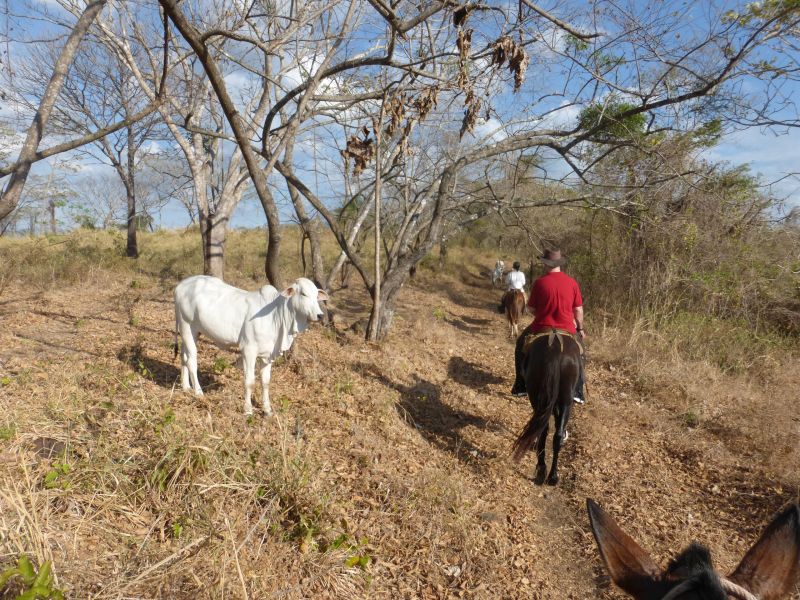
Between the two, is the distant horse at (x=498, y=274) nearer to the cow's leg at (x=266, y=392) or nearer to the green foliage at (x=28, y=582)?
the cow's leg at (x=266, y=392)

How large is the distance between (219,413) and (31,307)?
626 cm

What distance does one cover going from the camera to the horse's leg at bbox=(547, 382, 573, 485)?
5191 millimetres

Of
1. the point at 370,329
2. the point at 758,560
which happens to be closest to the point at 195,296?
the point at 370,329

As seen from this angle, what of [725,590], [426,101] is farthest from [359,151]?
[725,590]

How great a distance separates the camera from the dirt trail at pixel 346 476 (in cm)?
296

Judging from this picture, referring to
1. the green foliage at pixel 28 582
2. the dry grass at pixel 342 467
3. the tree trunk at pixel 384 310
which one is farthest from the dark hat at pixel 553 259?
the green foliage at pixel 28 582

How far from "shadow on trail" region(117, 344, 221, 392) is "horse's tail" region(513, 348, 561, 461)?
3.80m

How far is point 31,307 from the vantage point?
8.62m

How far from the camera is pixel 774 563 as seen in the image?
171 cm

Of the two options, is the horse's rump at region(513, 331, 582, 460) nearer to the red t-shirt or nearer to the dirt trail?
the red t-shirt

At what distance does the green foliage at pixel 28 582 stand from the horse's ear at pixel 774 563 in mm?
2846

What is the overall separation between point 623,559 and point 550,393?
3483 mm

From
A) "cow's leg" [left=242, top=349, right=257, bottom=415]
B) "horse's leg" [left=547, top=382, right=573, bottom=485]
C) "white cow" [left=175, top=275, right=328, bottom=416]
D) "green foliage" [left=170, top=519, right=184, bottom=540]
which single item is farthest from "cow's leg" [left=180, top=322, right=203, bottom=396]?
"horse's leg" [left=547, top=382, right=573, bottom=485]

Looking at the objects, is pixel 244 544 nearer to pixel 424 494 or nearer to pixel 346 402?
pixel 424 494
